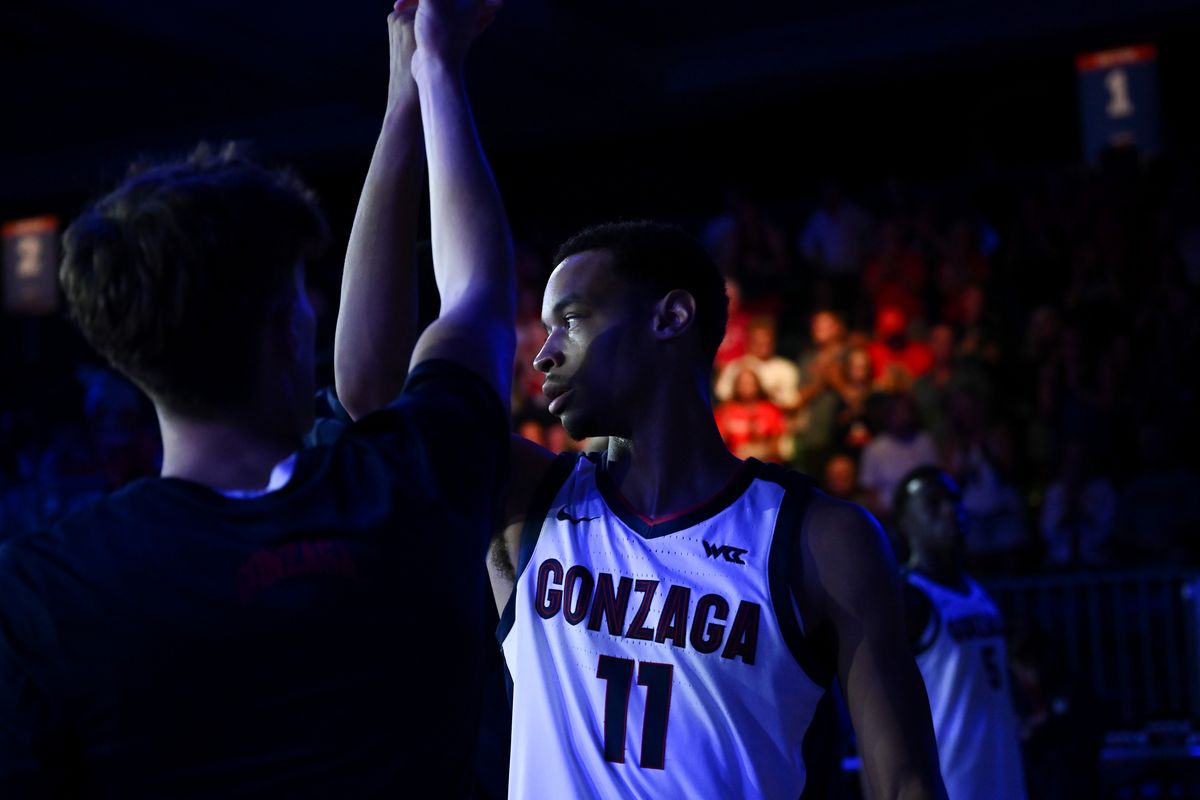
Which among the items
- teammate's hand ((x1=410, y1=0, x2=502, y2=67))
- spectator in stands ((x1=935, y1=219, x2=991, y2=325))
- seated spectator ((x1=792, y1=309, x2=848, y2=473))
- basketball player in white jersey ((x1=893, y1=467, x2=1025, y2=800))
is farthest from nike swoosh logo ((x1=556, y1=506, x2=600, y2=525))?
spectator in stands ((x1=935, y1=219, x2=991, y2=325))

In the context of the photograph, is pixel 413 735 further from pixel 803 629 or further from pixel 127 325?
pixel 803 629

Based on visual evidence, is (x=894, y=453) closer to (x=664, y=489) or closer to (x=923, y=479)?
(x=923, y=479)

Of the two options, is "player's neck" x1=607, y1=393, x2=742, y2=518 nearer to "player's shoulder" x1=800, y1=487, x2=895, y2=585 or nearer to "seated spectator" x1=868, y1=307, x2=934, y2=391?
"player's shoulder" x1=800, y1=487, x2=895, y2=585

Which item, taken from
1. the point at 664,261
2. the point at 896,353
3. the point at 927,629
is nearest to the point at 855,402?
the point at 896,353

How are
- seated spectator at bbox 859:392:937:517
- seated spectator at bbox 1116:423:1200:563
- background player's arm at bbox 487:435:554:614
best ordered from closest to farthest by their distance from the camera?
background player's arm at bbox 487:435:554:614, seated spectator at bbox 1116:423:1200:563, seated spectator at bbox 859:392:937:517

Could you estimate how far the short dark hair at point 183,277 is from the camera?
1.60 metres

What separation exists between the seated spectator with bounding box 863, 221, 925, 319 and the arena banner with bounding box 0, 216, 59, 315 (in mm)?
10149

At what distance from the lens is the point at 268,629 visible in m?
1.55

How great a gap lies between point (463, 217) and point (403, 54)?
437 mm

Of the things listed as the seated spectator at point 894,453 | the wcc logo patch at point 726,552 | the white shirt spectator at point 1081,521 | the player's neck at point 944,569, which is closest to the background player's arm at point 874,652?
the wcc logo patch at point 726,552

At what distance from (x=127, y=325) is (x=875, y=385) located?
9971 millimetres

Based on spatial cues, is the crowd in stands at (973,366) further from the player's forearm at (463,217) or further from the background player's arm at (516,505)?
the player's forearm at (463,217)

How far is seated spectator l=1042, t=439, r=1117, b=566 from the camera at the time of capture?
9344 mm

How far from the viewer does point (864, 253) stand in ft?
39.7
